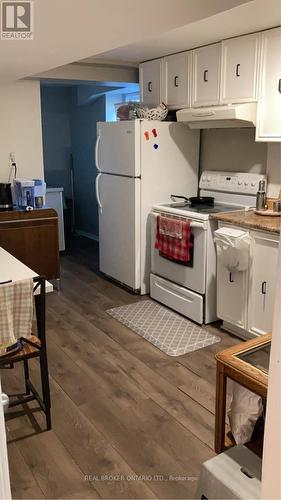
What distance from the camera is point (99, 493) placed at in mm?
1972

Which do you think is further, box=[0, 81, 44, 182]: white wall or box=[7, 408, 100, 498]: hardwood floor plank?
box=[0, 81, 44, 182]: white wall

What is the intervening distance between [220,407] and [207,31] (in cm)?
279

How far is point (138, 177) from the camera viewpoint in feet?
13.4

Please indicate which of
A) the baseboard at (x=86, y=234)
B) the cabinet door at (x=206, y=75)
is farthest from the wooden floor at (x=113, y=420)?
the baseboard at (x=86, y=234)

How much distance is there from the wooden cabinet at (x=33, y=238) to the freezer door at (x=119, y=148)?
0.78 meters

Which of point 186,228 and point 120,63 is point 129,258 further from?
point 120,63

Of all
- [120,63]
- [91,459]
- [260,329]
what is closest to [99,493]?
[91,459]

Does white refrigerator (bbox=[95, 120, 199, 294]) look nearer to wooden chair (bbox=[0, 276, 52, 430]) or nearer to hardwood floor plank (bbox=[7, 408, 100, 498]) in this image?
wooden chair (bbox=[0, 276, 52, 430])

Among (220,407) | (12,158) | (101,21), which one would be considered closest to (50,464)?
(220,407)

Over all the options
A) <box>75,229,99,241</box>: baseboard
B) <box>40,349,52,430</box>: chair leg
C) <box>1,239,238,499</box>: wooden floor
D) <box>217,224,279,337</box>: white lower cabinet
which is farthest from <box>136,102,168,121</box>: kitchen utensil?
<box>75,229,99,241</box>: baseboard

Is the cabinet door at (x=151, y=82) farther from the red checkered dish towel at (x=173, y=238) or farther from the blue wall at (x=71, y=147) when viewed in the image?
the blue wall at (x=71, y=147)

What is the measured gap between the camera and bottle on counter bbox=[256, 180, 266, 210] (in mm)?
3520

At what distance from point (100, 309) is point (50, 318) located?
46cm

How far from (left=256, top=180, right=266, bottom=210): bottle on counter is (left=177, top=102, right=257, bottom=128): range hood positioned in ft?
Answer: 1.56
